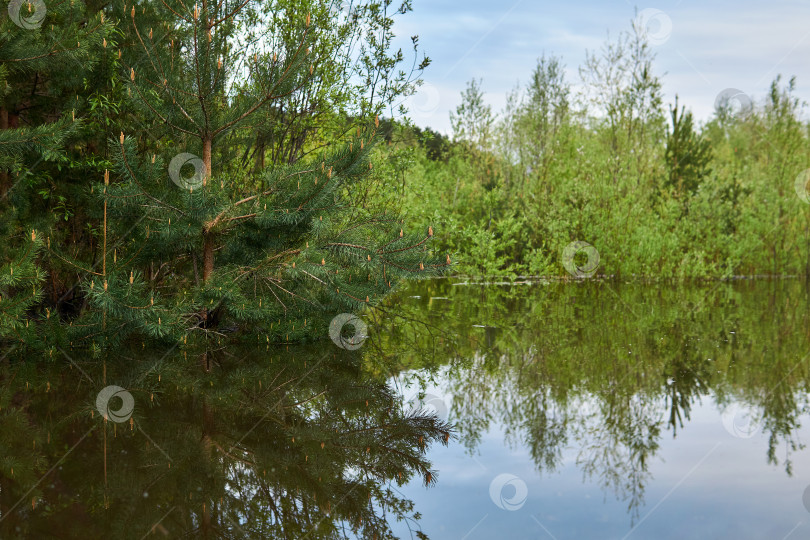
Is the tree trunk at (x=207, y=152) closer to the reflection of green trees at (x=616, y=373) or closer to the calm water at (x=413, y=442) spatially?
the calm water at (x=413, y=442)

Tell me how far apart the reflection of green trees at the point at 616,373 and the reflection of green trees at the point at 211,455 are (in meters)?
0.73

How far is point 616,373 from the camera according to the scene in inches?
225

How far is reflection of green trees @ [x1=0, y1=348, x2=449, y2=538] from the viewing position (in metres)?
2.78

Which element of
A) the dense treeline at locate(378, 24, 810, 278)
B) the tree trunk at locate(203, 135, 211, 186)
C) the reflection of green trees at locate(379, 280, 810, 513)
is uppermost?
the dense treeline at locate(378, 24, 810, 278)

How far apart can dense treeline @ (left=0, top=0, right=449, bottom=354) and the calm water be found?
20.6 inches

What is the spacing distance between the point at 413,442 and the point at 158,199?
329 centimetres

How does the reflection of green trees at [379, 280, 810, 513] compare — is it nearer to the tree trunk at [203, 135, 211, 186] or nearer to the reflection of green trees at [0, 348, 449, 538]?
the reflection of green trees at [0, 348, 449, 538]

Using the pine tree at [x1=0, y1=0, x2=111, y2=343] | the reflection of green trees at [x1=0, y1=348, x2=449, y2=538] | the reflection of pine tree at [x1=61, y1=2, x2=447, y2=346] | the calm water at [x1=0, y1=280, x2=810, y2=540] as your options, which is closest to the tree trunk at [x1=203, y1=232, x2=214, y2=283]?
the reflection of pine tree at [x1=61, y1=2, x2=447, y2=346]

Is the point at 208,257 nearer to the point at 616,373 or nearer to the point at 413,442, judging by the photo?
the point at 413,442

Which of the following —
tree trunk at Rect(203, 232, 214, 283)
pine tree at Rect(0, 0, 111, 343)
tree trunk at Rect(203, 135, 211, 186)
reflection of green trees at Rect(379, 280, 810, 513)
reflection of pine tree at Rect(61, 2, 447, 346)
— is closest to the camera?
reflection of green trees at Rect(379, 280, 810, 513)

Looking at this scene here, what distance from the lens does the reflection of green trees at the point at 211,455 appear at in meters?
2.78

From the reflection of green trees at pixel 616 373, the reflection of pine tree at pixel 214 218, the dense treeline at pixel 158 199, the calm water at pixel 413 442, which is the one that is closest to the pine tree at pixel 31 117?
the dense treeline at pixel 158 199

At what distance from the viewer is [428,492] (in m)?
3.18

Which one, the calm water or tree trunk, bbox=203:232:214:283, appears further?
tree trunk, bbox=203:232:214:283
